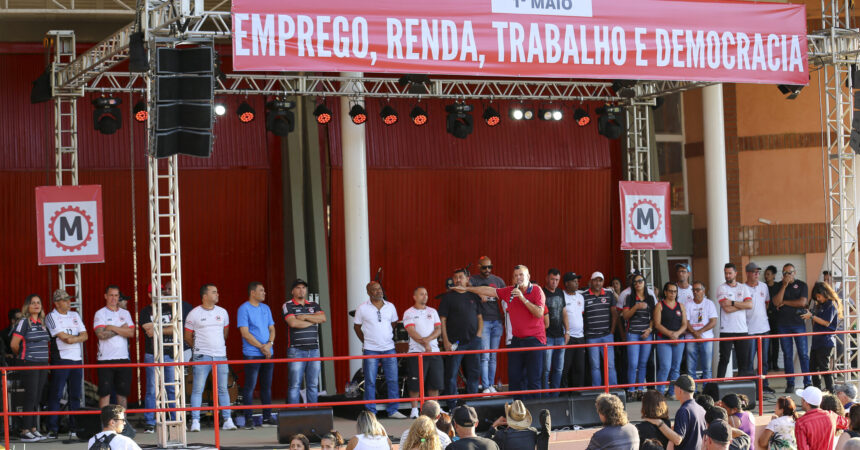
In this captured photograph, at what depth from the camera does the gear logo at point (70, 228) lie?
1495cm

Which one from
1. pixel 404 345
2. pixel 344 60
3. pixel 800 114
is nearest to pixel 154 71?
pixel 344 60

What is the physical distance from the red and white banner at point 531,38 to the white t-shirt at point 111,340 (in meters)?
3.96

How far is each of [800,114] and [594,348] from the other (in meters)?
6.99

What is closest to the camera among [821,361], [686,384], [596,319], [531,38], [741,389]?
[686,384]

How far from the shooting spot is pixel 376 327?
1454cm

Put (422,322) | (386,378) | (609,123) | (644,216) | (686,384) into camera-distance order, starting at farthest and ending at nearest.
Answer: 1. (609,123)
2. (644,216)
3. (422,322)
4. (386,378)
5. (686,384)

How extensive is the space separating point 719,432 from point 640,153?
10571 millimetres

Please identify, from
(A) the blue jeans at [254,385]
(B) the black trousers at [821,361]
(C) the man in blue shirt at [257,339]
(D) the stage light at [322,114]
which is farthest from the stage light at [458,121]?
(B) the black trousers at [821,361]

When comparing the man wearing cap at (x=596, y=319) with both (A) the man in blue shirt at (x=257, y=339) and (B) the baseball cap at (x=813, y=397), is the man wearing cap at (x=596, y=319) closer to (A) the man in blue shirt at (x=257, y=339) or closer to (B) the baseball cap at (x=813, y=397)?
(A) the man in blue shirt at (x=257, y=339)

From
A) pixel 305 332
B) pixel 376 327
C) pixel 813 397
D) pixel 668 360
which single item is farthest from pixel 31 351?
pixel 813 397

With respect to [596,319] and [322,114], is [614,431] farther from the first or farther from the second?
[322,114]

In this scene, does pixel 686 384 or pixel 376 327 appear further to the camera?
pixel 376 327

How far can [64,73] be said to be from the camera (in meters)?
16.0

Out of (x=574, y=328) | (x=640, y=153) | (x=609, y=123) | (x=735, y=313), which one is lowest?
(x=574, y=328)
